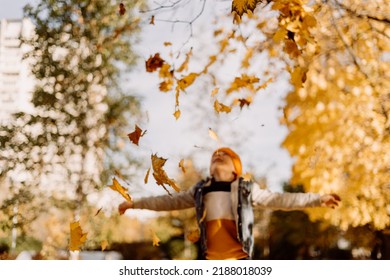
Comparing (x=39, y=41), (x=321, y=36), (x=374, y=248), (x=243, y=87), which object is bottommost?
(x=374, y=248)

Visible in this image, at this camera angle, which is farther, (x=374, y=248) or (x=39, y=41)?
(x=374, y=248)

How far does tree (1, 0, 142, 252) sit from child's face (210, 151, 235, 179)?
4.61 meters

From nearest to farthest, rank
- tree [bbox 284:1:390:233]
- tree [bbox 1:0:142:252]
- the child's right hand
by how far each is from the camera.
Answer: the child's right hand → tree [bbox 284:1:390:233] → tree [bbox 1:0:142:252]

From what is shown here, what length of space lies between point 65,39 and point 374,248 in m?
10.9

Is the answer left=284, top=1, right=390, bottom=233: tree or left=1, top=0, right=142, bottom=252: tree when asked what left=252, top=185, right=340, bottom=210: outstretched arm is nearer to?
left=284, top=1, right=390, bottom=233: tree

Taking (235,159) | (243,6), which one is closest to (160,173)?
(243,6)

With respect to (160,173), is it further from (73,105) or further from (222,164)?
(73,105)

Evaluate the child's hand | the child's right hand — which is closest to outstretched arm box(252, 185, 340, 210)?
the child's hand

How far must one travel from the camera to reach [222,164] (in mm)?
4031

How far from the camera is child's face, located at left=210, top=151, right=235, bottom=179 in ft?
13.2

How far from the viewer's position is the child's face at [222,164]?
13.2 ft
